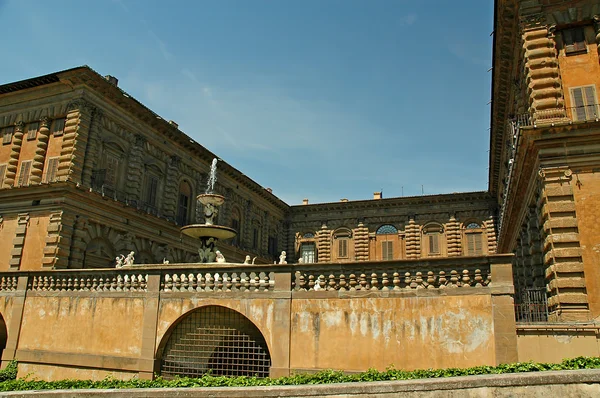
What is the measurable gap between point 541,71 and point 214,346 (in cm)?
1355

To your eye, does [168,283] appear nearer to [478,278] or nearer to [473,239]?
[478,278]

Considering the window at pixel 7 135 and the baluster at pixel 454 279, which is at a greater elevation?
the window at pixel 7 135

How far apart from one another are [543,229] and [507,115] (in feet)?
35.7

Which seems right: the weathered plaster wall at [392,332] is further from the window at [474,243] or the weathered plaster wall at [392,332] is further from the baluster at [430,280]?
the window at [474,243]

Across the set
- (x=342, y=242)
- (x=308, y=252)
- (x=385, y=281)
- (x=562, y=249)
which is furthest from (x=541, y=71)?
(x=308, y=252)

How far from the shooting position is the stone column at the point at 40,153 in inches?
926

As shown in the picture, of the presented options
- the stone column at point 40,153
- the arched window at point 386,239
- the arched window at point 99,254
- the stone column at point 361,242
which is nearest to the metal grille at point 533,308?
the arched window at point 99,254

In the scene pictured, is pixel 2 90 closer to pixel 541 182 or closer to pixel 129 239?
pixel 129 239

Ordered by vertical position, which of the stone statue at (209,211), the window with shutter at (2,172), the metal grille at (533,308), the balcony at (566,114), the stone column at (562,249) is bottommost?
the metal grille at (533,308)

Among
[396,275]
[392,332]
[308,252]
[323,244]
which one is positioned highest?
[323,244]

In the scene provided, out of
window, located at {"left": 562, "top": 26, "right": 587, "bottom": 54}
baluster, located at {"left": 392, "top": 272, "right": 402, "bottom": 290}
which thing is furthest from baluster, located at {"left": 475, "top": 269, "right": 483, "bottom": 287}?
window, located at {"left": 562, "top": 26, "right": 587, "bottom": 54}

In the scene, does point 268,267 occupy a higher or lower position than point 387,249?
lower

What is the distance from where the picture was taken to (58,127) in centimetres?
2416

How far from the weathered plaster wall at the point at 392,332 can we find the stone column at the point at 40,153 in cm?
1749
